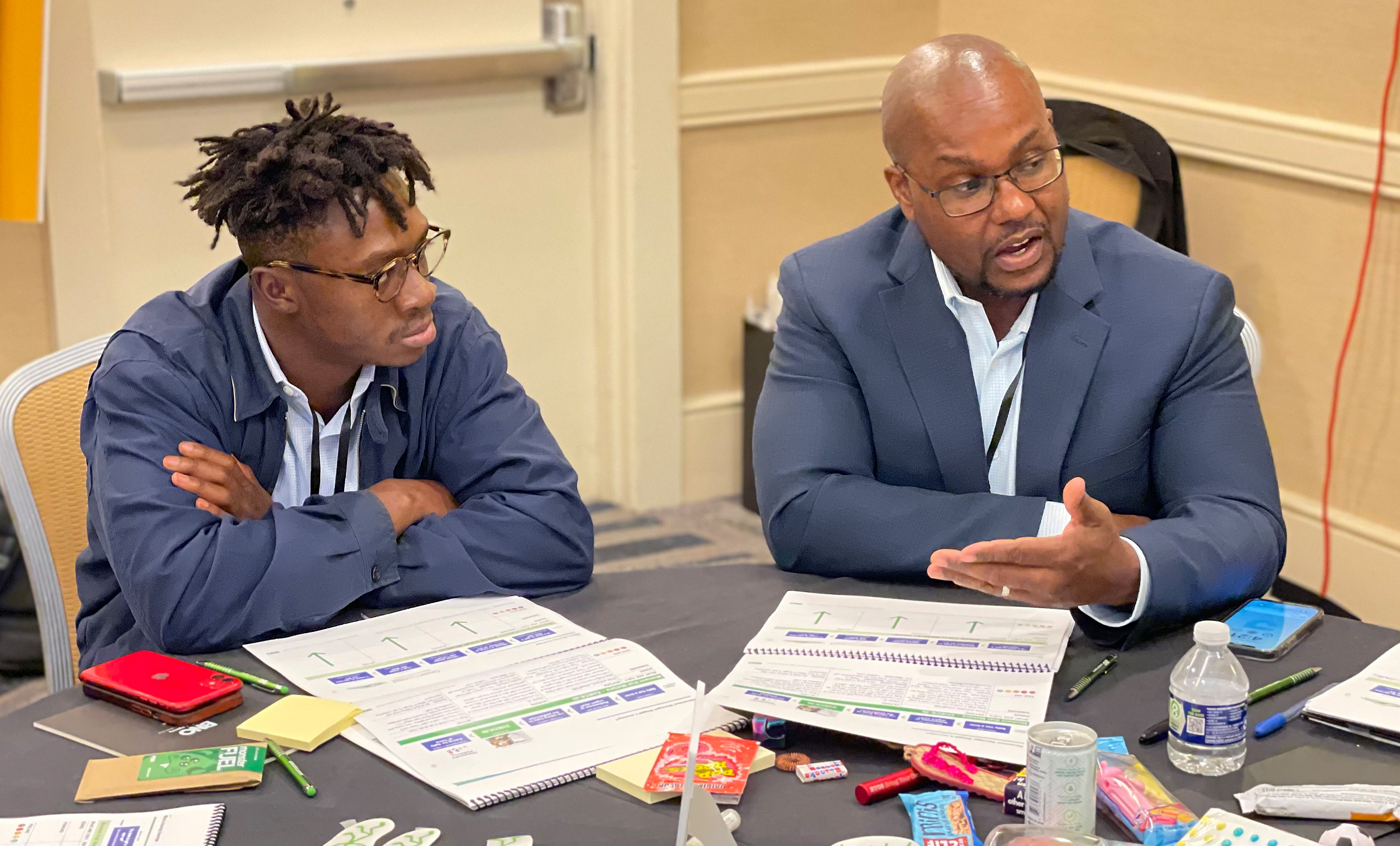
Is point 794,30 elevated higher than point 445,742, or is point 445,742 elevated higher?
point 794,30

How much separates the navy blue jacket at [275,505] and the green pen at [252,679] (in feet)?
0.23

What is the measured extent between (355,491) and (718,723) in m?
0.66

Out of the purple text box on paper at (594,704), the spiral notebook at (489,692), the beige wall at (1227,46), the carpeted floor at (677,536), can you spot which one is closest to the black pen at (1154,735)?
the spiral notebook at (489,692)

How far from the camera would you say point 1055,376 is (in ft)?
6.81

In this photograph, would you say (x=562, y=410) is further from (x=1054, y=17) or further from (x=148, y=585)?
(x=148, y=585)

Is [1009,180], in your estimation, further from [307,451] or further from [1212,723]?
[307,451]

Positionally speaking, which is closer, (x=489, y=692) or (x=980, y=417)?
(x=489, y=692)

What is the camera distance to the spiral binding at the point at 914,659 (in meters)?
1.62

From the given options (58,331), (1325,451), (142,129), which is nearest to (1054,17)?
(1325,451)

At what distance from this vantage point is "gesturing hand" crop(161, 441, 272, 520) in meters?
1.87

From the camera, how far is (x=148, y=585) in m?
1.77

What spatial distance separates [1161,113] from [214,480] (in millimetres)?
2582

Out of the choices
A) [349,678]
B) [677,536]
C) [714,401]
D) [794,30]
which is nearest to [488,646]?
[349,678]

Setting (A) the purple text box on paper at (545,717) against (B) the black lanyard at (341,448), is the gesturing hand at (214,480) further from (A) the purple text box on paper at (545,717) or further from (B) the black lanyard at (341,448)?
(A) the purple text box on paper at (545,717)
